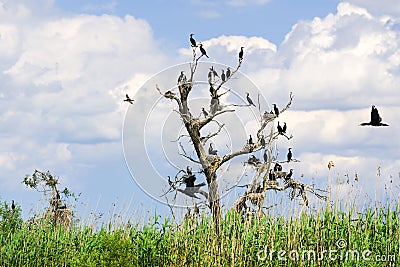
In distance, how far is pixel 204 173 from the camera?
9.27 m

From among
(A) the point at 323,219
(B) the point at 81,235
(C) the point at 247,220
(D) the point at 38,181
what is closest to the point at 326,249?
(A) the point at 323,219

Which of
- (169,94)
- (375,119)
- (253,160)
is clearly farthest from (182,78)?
(375,119)

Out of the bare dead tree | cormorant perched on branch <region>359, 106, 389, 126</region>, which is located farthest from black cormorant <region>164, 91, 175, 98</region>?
cormorant perched on branch <region>359, 106, 389, 126</region>

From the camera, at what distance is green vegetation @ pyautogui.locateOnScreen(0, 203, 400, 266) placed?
636cm

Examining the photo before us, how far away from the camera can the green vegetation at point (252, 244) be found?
636 centimetres

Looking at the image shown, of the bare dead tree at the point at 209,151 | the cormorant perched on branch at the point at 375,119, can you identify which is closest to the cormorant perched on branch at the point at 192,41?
the bare dead tree at the point at 209,151

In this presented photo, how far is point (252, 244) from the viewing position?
6465 millimetres

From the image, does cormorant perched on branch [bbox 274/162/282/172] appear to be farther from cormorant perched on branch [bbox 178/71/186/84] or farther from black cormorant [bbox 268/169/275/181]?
cormorant perched on branch [bbox 178/71/186/84]

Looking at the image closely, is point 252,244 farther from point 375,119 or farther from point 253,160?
point 253,160

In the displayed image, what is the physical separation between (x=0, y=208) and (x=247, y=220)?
367cm

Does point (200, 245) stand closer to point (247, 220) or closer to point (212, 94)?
point (247, 220)

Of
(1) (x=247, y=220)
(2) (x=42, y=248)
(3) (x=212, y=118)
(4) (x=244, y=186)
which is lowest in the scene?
(2) (x=42, y=248)

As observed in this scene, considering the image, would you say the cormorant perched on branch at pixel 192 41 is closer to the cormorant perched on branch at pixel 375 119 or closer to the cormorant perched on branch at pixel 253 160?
the cormorant perched on branch at pixel 253 160

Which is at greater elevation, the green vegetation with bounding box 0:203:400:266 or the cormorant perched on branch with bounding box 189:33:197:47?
the cormorant perched on branch with bounding box 189:33:197:47
